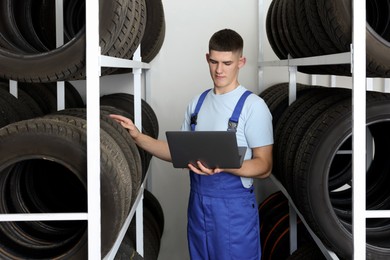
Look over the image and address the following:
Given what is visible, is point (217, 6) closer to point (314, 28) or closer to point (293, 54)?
point (293, 54)

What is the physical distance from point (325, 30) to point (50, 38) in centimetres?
133

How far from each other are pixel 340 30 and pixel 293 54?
45.4 inches

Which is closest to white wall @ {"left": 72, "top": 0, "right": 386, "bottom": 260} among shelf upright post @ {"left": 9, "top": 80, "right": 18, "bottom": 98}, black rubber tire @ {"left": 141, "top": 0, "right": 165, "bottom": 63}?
black rubber tire @ {"left": 141, "top": 0, "right": 165, "bottom": 63}

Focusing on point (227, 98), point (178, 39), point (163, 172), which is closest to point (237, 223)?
point (227, 98)

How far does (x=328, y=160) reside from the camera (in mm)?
2158

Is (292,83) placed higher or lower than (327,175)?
higher

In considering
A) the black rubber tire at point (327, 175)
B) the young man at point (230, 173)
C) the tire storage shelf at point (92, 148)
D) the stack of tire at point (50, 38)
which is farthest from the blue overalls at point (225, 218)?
the tire storage shelf at point (92, 148)

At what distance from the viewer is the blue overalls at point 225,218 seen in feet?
9.11

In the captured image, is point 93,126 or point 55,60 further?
point 55,60

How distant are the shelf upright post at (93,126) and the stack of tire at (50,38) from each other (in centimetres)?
7

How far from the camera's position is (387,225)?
2334mm

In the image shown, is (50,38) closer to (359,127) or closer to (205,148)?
(205,148)

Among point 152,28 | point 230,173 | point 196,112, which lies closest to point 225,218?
point 230,173

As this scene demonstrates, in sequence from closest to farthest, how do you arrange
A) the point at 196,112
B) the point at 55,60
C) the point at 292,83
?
the point at 55,60 → the point at 196,112 → the point at 292,83
